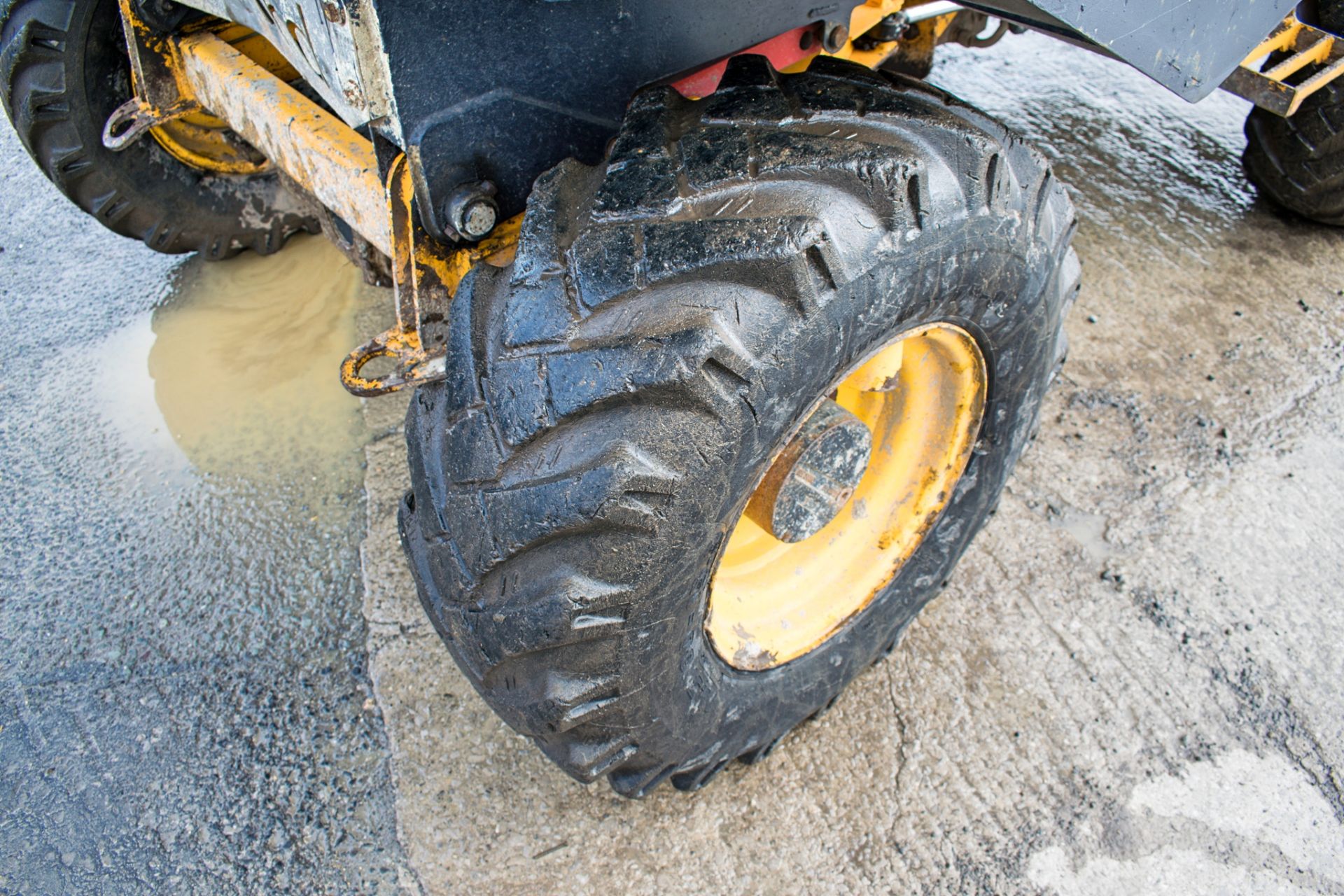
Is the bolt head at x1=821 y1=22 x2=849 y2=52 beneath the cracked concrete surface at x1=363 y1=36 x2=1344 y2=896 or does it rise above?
above

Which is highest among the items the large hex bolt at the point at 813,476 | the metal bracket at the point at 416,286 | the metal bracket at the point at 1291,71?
the metal bracket at the point at 416,286

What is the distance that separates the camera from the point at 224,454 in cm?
254

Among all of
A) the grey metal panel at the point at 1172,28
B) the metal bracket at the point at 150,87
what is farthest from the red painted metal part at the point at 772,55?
the metal bracket at the point at 150,87

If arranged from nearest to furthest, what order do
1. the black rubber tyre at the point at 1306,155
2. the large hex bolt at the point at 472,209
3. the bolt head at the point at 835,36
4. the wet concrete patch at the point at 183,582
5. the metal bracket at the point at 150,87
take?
the large hex bolt at the point at 472,209, the bolt head at the point at 835,36, the wet concrete patch at the point at 183,582, the metal bracket at the point at 150,87, the black rubber tyre at the point at 1306,155

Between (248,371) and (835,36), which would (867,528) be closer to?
(835,36)

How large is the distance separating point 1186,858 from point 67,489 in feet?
9.02

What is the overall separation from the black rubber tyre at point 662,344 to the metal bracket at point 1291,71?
1474 millimetres

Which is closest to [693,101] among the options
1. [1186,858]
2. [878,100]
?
[878,100]

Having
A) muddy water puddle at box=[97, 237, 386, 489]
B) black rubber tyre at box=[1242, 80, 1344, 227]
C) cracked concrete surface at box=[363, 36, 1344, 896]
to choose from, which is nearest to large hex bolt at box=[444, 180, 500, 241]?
cracked concrete surface at box=[363, 36, 1344, 896]

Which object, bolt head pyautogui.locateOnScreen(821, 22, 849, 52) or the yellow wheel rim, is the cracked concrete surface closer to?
the yellow wheel rim

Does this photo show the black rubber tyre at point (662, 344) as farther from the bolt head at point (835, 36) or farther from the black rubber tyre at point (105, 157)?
the black rubber tyre at point (105, 157)

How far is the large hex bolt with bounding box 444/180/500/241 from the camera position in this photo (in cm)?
135

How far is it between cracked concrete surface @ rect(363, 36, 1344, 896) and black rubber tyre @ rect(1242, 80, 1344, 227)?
0.43 metres

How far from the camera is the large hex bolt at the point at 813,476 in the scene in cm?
156
